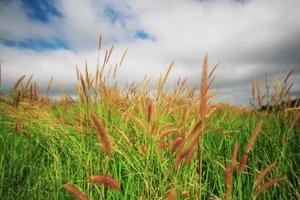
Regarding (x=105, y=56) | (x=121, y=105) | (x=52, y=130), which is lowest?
(x=52, y=130)

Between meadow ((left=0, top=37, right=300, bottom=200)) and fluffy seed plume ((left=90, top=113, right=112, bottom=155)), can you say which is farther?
meadow ((left=0, top=37, right=300, bottom=200))

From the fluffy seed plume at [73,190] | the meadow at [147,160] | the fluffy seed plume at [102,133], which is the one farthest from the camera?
the meadow at [147,160]

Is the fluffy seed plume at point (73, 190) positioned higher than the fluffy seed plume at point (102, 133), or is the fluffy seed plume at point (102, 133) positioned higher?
the fluffy seed plume at point (102, 133)

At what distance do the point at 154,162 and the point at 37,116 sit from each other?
184 centimetres

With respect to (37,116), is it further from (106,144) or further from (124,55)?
(106,144)

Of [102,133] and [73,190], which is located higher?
[102,133]

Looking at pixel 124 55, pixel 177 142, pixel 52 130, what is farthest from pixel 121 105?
pixel 177 142

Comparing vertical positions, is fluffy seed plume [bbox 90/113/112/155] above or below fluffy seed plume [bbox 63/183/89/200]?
above

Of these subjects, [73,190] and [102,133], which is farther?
[102,133]

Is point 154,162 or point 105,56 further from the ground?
point 105,56

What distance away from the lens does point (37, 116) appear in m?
3.38

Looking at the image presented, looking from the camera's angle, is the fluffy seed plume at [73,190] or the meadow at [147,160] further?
the meadow at [147,160]

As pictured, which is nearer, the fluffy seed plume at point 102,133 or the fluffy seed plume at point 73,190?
the fluffy seed plume at point 73,190

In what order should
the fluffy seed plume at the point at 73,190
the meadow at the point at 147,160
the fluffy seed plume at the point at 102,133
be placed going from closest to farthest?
1. the fluffy seed plume at the point at 73,190
2. the fluffy seed plume at the point at 102,133
3. the meadow at the point at 147,160
